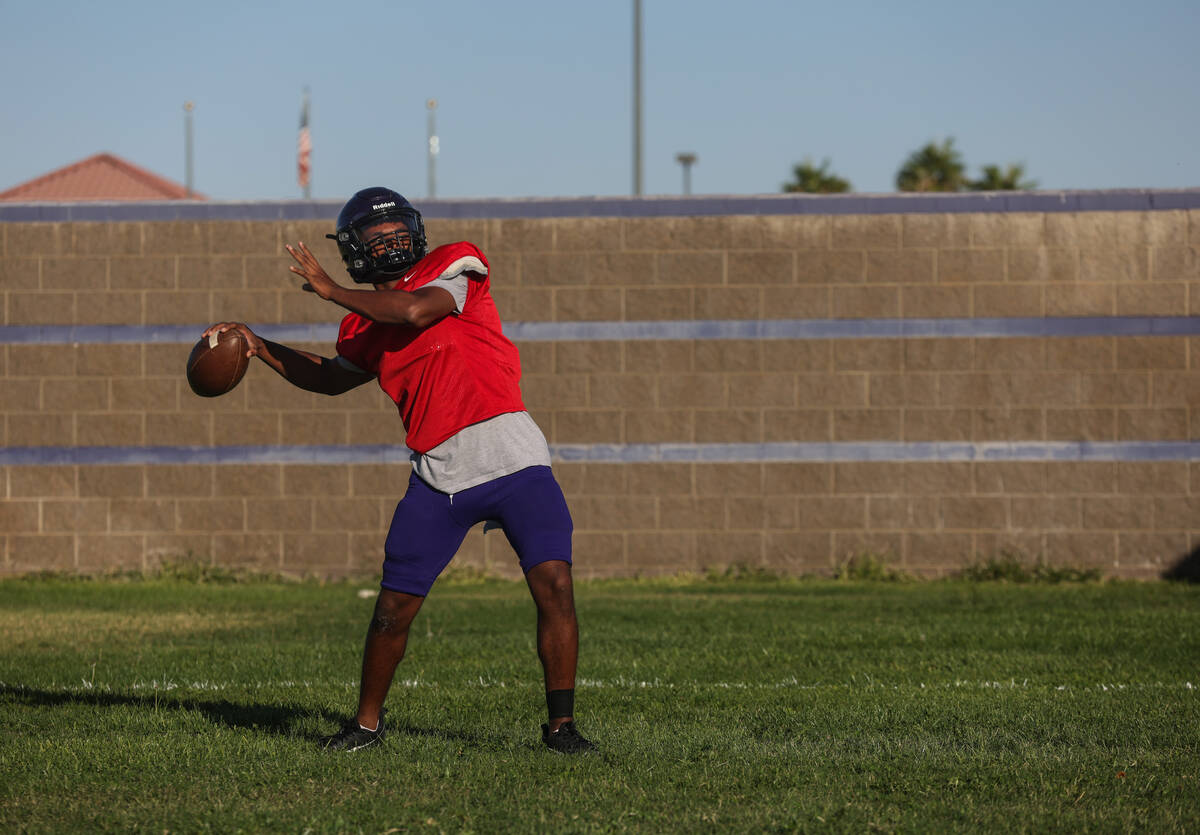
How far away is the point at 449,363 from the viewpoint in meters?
5.88

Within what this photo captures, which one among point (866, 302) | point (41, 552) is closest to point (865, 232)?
point (866, 302)

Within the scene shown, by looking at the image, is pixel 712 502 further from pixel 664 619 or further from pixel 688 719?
pixel 688 719

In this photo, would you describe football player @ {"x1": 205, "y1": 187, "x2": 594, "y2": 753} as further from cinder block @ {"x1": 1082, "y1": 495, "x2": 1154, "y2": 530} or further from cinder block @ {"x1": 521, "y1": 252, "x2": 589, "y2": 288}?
cinder block @ {"x1": 1082, "y1": 495, "x2": 1154, "y2": 530}

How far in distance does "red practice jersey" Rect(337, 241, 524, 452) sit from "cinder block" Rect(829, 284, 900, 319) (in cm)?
1042

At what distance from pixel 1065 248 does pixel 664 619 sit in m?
6.86

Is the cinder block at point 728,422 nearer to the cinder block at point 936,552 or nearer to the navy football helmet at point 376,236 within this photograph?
the cinder block at point 936,552

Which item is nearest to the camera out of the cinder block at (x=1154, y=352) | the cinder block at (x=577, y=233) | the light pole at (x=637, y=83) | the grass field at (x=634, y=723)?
the grass field at (x=634, y=723)

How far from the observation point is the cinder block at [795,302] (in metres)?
16.0

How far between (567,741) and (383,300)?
1.86 metres

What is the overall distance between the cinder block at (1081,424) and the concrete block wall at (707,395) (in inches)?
1.3

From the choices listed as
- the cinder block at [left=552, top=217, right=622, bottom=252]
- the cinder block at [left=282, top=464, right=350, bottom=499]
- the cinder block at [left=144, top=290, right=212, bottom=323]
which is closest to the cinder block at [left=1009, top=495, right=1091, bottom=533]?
the cinder block at [left=552, top=217, right=622, bottom=252]

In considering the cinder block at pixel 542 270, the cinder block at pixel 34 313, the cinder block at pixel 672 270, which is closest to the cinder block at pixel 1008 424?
the cinder block at pixel 672 270

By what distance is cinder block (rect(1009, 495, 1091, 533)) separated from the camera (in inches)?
626

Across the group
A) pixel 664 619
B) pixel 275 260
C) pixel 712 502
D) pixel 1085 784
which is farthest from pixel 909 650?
pixel 275 260
